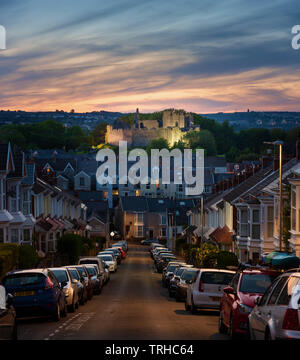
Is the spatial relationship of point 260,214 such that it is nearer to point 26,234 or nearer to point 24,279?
point 26,234

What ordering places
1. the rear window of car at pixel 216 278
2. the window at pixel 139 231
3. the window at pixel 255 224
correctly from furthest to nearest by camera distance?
1. the window at pixel 139 231
2. the window at pixel 255 224
3. the rear window of car at pixel 216 278

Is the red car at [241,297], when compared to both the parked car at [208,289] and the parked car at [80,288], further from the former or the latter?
the parked car at [80,288]

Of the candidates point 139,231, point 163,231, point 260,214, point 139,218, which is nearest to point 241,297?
point 260,214

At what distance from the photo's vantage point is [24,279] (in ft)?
72.3

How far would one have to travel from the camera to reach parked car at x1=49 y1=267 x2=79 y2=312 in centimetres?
2505

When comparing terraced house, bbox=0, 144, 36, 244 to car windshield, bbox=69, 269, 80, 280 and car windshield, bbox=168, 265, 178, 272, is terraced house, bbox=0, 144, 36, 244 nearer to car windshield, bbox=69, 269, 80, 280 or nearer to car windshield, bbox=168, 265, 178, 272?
car windshield, bbox=168, 265, 178, 272

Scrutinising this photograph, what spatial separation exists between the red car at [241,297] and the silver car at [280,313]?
2851 millimetres

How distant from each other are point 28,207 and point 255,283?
34.0 metres

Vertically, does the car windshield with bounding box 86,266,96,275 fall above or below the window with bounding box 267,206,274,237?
below

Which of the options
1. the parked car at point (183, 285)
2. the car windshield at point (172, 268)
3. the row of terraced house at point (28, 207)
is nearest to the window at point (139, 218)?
the row of terraced house at point (28, 207)

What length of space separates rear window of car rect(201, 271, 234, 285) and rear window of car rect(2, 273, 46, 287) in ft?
19.6

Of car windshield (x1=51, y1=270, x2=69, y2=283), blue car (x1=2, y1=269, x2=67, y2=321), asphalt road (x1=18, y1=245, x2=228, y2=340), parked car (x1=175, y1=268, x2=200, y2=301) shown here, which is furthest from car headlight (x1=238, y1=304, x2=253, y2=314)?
parked car (x1=175, y1=268, x2=200, y2=301)

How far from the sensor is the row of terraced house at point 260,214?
36.8 metres

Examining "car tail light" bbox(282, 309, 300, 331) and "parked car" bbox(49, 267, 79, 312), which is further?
"parked car" bbox(49, 267, 79, 312)
